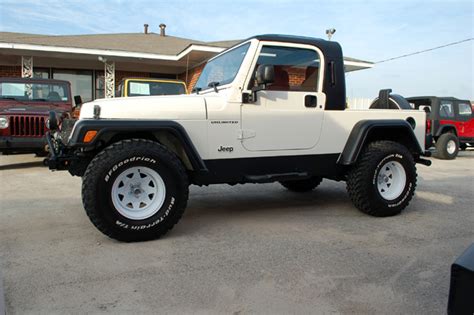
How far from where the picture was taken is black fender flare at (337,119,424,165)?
462 centimetres

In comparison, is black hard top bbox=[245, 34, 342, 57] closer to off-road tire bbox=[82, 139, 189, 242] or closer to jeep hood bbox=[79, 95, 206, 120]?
jeep hood bbox=[79, 95, 206, 120]

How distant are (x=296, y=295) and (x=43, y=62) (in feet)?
48.3

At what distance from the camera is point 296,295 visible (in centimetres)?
269

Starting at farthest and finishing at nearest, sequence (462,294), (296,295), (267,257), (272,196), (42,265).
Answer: (272,196)
(267,257)
(42,265)
(296,295)
(462,294)

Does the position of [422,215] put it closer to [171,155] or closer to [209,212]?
[209,212]

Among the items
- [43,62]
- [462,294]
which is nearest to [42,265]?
[462,294]

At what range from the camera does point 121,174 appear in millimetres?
3635

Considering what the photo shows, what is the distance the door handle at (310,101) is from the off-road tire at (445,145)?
30.4 feet

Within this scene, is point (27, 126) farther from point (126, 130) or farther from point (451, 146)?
point (451, 146)

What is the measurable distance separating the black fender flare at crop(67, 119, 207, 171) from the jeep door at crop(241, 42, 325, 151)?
0.62m

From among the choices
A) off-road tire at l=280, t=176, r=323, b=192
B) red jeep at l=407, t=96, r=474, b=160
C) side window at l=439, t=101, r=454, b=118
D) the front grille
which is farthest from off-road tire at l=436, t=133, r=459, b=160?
the front grille

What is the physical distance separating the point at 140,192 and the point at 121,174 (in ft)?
0.91

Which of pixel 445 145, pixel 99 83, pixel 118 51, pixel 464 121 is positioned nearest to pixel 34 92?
pixel 118 51

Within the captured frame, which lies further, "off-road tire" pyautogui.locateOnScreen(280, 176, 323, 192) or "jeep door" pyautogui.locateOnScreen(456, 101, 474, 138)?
"jeep door" pyautogui.locateOnScreen(456, 101, 474, 138)
